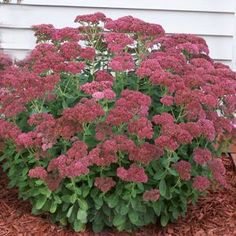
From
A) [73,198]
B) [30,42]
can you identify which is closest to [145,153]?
[73,198]

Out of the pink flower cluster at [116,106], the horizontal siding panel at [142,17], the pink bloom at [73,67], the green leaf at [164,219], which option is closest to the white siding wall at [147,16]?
the horizontal siding panel at [142,17]

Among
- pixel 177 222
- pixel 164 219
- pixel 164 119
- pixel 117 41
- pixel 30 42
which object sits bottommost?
pixel 177 222

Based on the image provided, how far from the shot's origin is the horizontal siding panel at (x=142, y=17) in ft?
13.6

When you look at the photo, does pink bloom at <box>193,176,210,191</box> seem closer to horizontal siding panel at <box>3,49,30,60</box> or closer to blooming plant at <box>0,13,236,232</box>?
blooming plant at <box>0,13,236,232</box>

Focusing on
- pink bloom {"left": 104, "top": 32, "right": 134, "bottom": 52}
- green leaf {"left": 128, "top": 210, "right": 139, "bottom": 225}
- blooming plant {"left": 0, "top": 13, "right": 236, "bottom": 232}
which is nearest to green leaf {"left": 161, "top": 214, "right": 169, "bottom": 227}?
blooming plant {"left": 0, "top": 13, "right": 236, "bottom": 232}

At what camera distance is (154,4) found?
4.14m

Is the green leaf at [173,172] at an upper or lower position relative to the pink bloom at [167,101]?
lower

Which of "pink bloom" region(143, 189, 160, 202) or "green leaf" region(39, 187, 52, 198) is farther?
"green leaf" region(39, 187, 52, 198)

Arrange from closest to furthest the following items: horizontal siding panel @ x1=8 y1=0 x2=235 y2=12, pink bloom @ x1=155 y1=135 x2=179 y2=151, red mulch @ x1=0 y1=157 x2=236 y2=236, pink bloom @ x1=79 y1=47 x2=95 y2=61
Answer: pink bloom @ x1=155 y1=135 x2=179 y2=151
pink bloom @ x1=79 y1=47 x2=95 y2=61
red mulch @ x1=0 y1=157 x2=236 y2=236
horizontal siding panel @ x1=8 y1=0 x2=235 y2=12

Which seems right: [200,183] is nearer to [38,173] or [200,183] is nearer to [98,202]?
[98,202]

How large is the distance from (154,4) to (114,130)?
1.71 m

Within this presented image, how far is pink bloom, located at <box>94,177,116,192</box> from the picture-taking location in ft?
8.68

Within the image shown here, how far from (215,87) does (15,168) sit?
1.17 meters

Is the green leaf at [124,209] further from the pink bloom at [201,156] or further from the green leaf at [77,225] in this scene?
the pink bloom at [201,156]
